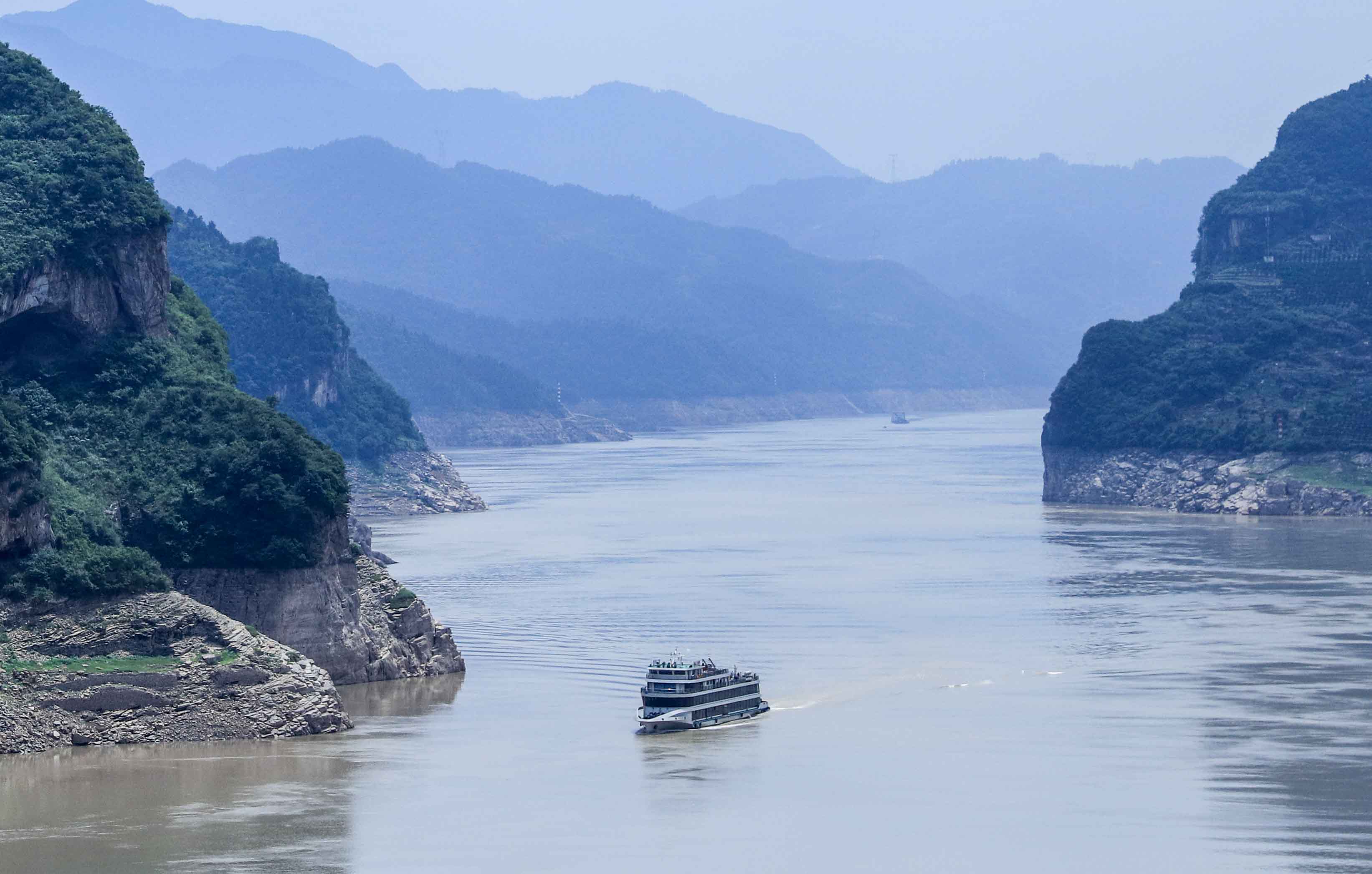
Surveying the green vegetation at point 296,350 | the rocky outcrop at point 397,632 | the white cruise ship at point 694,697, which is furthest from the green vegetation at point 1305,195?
the white cruise ship at point 694,697

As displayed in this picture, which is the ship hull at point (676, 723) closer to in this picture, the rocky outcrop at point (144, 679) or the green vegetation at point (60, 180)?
the rocky outcrop at point (144, 679)

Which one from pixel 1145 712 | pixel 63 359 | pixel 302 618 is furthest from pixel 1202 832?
pixel 63 359

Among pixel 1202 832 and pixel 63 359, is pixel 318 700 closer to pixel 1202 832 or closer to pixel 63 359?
pixel 63 359

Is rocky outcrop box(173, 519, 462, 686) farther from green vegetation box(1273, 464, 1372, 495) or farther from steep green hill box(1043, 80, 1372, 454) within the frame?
steep green hill box(1043, 80, 1372, 454)

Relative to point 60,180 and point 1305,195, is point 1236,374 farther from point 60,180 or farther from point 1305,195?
point 60,180

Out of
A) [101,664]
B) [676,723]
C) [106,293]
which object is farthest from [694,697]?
[106,293]

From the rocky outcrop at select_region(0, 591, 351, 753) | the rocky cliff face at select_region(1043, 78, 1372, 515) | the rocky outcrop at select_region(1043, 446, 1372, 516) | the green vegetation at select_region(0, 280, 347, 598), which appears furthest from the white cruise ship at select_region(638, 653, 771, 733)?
the rocky cliff face at select_region(1043, 78, 1372, 515)
